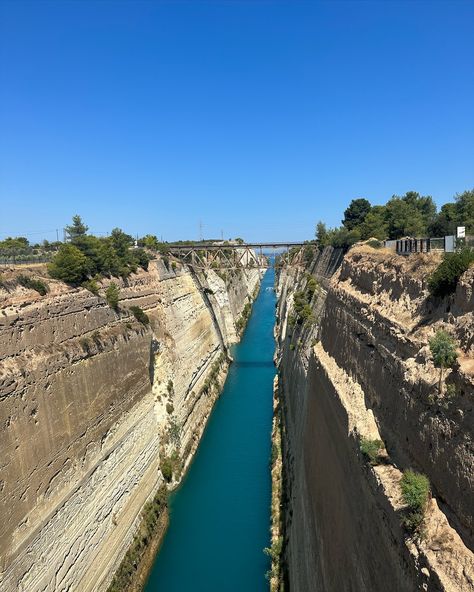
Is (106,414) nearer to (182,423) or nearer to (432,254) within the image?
(182,423)

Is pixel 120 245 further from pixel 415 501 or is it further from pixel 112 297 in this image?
pixel 415 501

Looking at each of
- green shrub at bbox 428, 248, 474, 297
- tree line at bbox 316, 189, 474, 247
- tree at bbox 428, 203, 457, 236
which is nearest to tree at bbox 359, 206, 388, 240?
tree line at bbox 316, 189, 474, 247

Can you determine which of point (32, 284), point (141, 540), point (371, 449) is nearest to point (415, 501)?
point (371, 449)

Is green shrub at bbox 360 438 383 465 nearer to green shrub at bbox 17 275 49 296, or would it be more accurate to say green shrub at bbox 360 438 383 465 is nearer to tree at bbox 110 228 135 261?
green shrub at bbox 17 275 49 296

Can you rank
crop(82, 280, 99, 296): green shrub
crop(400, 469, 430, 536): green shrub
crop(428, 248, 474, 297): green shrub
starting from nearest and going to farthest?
crop(400, 469, 430, 536): green shrub
crop(428, 248, 474, 297): green shrub
crop(82, 280, 99, 296): green shrub

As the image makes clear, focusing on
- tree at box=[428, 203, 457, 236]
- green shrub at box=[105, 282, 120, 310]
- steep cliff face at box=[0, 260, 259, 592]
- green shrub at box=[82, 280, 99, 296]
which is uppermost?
tree at box=[428, 203, 457, 236]

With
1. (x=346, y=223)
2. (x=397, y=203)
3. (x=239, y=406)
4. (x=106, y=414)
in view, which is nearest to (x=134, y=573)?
(x=106, y=414)

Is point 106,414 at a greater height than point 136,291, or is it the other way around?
point 136,291
